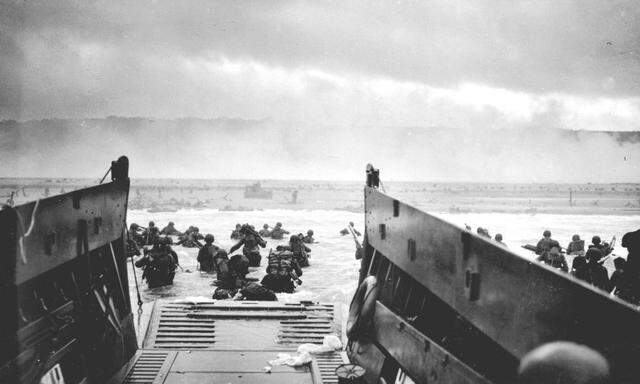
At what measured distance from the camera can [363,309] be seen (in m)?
4.11

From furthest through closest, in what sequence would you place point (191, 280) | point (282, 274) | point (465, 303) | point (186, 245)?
point (186, 245) → point (191, 280) → point (282, 274) → point (465, 303)

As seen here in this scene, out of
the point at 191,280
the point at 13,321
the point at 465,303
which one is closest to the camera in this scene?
the point at 465,303

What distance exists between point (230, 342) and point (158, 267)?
6.18 m

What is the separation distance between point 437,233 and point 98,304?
2949 millimetres

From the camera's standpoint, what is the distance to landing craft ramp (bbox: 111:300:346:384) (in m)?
4.43

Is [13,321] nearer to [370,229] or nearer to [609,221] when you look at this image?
[370,229]

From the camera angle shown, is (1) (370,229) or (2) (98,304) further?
(1) (370,229)

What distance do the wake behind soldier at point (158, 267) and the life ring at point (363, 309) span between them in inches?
302

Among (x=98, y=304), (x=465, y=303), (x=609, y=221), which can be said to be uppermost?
(x=465, y=303)

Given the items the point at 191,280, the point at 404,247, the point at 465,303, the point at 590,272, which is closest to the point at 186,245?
the point at 191,280

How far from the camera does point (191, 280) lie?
39.3ft

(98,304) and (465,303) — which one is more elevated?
(465,303)

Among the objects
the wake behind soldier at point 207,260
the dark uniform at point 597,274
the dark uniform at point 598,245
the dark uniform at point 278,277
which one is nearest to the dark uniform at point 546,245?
the dark uniform at point 598,245

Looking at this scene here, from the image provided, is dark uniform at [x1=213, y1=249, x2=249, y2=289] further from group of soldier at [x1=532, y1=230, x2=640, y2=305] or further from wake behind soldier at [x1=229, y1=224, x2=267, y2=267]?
group of soldier at [x1=532, y1=230, x2=640, y2=305]
